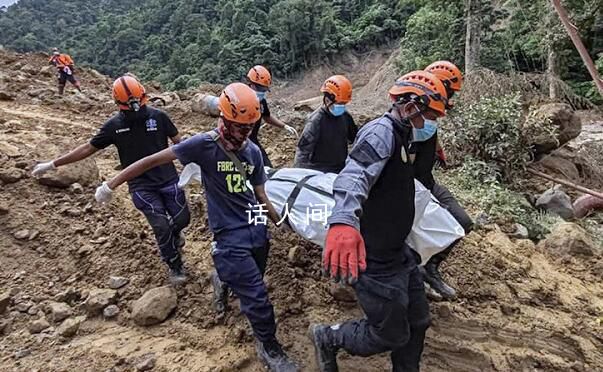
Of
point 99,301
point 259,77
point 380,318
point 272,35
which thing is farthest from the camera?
point 272,35

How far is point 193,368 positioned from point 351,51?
1296 inches

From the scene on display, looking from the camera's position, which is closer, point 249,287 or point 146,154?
point 249,287

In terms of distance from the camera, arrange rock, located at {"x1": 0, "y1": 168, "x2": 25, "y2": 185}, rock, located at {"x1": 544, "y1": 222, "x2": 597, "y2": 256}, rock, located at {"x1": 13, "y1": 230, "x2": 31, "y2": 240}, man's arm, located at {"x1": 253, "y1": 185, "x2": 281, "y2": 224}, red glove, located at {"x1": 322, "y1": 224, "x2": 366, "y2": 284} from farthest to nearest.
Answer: rock, located at {"x1": 0, "y1": 168, "x2": 25, "y2": 185} → rock, located at {"x1": 544, "y1": 222, "x2": 597, "y2": 256} → rock, located at {"x1": 13, "y1": 230, "x2": 31, "y2": 240} → man's arm, located at {"x1": 253, "y1": 185, "x2": 281, "y2": 224} → red glove, located at {"x1": 322, "y1": 224, "x2": 366, "y2": 284}

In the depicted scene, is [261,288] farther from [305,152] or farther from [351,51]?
[351,51]

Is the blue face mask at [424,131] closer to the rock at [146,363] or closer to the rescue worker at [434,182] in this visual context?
the rescue worker at [434,182]

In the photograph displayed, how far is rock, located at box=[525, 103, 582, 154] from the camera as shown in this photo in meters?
6.63

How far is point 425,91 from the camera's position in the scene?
2275 millimetres

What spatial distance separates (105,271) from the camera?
382cm

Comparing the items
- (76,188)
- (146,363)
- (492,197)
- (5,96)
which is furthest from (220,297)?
(5,96)

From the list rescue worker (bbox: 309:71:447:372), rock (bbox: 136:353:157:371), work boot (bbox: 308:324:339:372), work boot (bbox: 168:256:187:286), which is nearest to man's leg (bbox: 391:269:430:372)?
rescue worker (bbox: 309:71:447:372)

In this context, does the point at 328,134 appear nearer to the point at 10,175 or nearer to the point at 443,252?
the point at 443,252

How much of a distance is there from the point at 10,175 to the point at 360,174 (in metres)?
4.04

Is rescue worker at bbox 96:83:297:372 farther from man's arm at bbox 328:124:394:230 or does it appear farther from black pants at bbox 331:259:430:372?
man's arm at bbox 328:124:394:230

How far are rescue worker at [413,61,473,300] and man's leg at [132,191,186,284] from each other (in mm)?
1825
